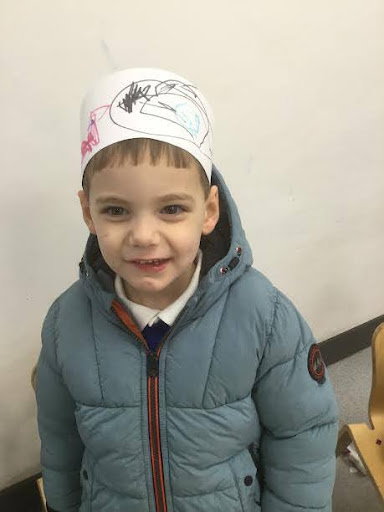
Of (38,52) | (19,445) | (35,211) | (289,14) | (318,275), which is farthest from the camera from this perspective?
(318,275)

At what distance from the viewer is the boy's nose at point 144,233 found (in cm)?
77

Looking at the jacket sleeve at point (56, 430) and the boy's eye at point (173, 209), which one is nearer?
the boy's eye at point (173, 209)

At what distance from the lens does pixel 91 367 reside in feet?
3.01

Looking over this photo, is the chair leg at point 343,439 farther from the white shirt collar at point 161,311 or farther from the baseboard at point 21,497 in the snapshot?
the baseboard at point 21,497

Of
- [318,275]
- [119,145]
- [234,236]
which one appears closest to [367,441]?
[318,275]

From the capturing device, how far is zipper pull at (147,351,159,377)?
0.89 metres

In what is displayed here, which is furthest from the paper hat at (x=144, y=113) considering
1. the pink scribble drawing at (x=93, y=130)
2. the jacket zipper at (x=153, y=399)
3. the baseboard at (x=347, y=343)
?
the baseboard at (x=347, y=343)

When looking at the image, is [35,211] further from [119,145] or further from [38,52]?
[119,145]

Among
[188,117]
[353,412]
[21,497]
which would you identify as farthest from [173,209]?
[353,412]

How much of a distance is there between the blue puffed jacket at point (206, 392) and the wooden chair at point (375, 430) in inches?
15.2

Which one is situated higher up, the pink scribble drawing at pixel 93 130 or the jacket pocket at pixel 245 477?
the pink scribble drawing at pixel 93 130

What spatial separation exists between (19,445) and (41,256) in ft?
2.07

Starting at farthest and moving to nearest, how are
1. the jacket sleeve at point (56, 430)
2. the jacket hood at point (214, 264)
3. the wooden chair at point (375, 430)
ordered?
the wooden chair at point (375, 430) → the jacket sleeve at point (56, 430) → the jacket hood at point (214, 264)

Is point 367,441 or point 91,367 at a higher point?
point 91,367
